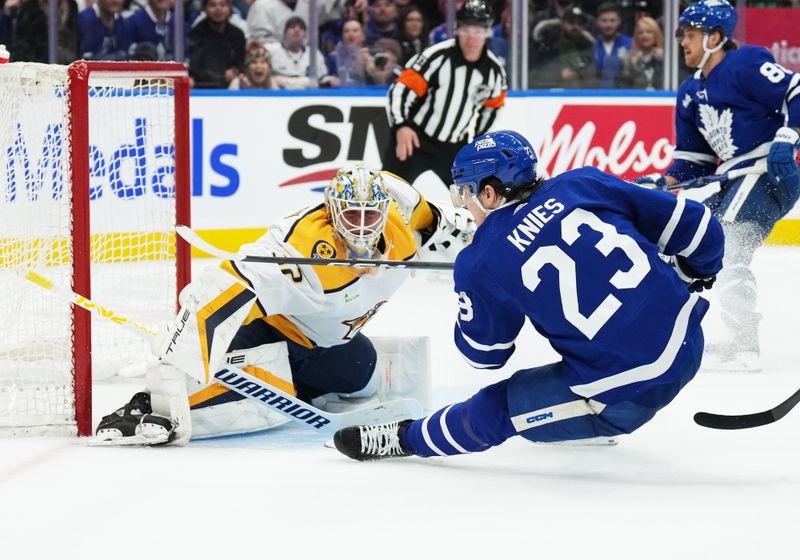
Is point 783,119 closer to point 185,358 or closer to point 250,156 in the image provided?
point 185,358

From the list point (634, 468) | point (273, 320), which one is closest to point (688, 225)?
point (634, 468)

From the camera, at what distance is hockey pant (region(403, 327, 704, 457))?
2588 millimetres

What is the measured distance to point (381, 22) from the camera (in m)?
6.89

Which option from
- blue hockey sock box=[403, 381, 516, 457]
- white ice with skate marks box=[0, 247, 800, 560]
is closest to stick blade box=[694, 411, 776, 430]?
white ice with skate marks box=[0, 247, 800, 560]

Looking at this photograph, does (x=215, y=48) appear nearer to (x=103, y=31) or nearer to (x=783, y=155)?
(x=103, y=31)

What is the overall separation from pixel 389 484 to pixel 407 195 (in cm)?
93

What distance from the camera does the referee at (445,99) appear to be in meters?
5.82

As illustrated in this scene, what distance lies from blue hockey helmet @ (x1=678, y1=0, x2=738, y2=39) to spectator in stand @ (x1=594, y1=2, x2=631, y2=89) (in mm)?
2883

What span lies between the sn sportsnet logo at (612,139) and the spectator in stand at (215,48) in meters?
1.71

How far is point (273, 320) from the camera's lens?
3.15 m

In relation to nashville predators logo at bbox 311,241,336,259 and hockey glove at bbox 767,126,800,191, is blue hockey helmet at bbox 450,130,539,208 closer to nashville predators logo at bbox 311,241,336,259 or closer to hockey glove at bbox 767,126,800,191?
nashville predators logo at bbox 311,241,336,259

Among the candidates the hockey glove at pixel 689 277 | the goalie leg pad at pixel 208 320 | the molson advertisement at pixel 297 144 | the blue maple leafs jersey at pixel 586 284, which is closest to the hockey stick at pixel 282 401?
the goalie leg pad at pixel 208 320

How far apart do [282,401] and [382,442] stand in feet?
1.16

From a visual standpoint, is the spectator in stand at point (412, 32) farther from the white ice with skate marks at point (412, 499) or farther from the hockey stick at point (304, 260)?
the hockey stick at point (304, 260)
